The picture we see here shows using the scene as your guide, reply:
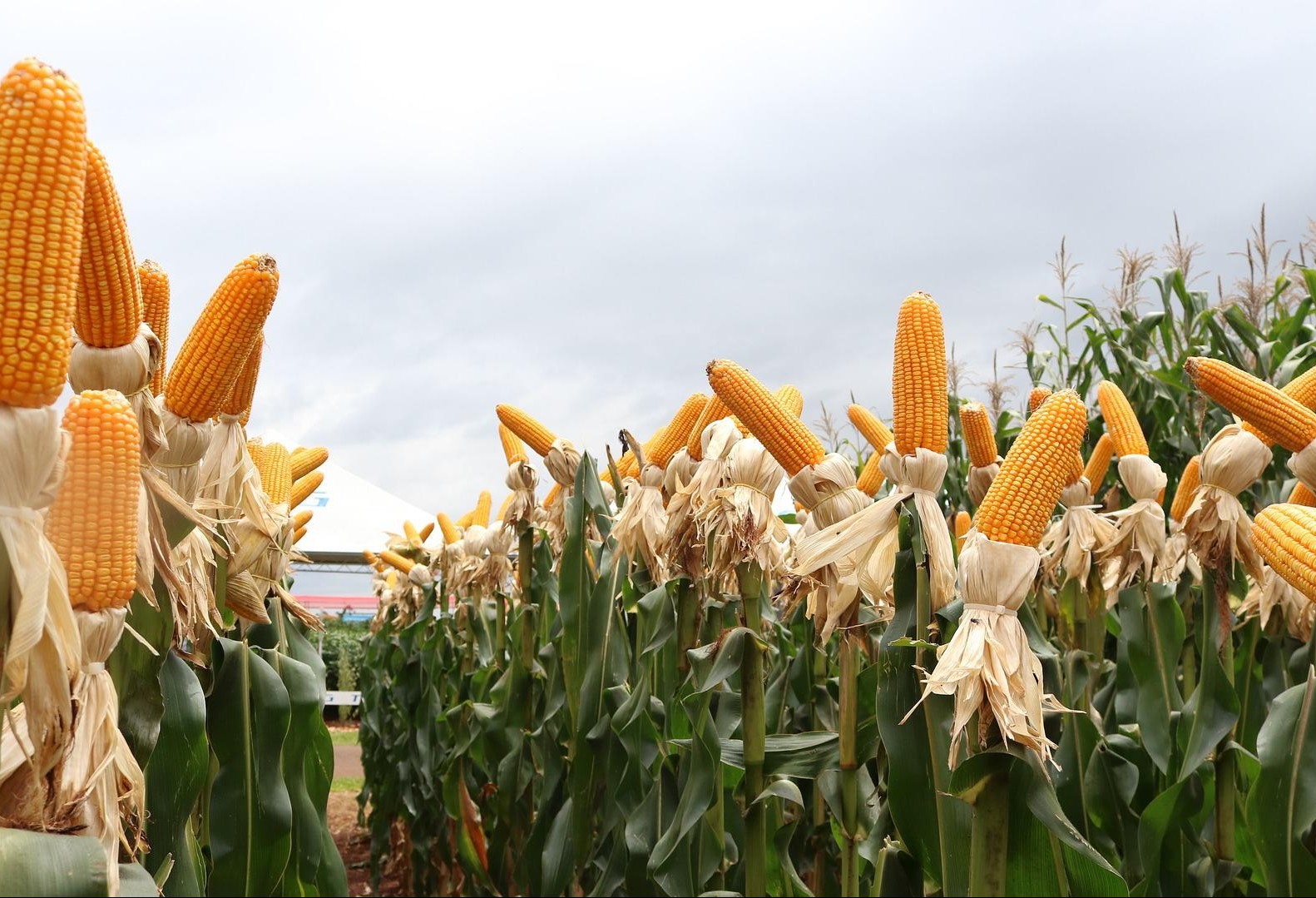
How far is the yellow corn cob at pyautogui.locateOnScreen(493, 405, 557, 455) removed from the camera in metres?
4.51

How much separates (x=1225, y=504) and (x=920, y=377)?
1.24m

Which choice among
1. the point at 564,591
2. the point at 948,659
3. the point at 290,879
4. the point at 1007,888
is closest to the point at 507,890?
the point at 564,591

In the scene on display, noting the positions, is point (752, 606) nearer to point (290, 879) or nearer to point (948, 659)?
point (948, 659)

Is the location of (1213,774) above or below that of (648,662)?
below

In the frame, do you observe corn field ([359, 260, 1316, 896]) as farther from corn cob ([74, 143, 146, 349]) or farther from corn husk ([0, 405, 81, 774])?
corn cob ([74, 143, 146, 349])

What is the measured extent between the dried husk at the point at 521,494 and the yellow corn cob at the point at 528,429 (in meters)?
0.35

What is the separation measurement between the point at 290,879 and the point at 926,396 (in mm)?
2095

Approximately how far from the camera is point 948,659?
5.97 feet

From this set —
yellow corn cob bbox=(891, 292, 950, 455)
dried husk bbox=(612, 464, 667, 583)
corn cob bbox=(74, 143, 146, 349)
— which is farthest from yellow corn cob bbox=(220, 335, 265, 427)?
dried husk bbox=(612, 464, 667, 583)

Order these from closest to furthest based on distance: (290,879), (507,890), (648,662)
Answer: (290,879) < (648,662) < (507,890)

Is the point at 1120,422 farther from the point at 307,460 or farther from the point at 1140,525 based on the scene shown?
the point at 307,460

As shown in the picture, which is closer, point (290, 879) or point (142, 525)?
point (142, 525)

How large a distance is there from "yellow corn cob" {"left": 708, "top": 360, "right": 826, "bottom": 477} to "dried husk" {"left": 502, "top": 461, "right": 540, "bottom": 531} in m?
2.25

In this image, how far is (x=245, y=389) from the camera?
2160 mm
